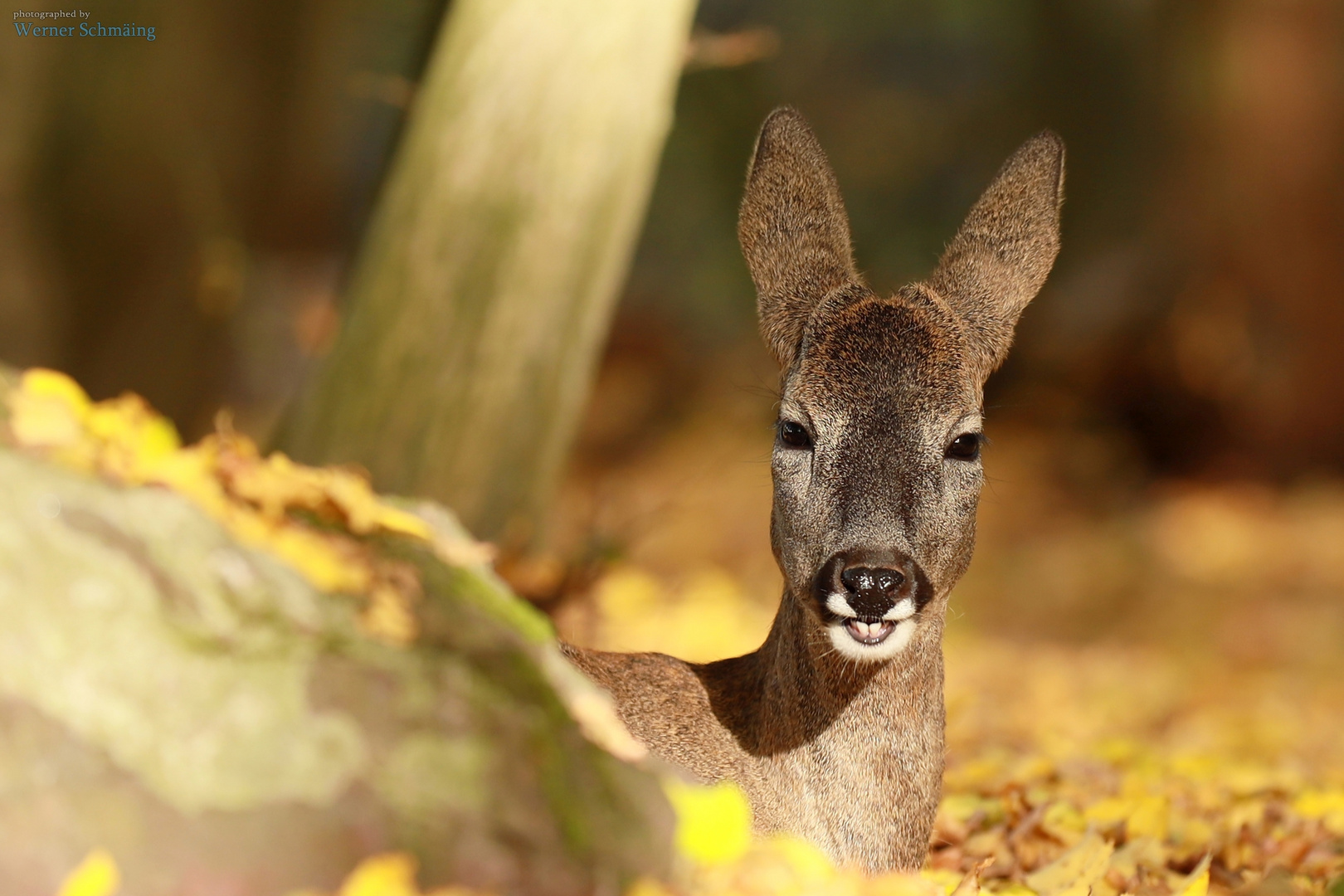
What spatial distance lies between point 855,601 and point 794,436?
1.83ft

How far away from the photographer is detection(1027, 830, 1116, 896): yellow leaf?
133 inches

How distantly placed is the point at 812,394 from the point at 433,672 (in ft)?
4.79

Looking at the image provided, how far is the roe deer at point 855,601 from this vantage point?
10.6 feet

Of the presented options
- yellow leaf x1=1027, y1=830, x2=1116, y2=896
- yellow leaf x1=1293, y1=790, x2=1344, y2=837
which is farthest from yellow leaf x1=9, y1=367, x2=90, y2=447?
yellow leaf x1=1293, y1=790, x2=1344, y2=837

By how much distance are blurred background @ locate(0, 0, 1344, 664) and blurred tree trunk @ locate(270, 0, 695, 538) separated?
44 centimetres

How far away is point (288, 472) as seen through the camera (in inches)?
108

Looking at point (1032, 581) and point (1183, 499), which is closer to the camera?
point (1032, 581)

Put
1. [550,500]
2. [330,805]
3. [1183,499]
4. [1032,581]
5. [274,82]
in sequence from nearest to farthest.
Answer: [330,805], [550,500], [274,82], [1032,581], [1183,499]

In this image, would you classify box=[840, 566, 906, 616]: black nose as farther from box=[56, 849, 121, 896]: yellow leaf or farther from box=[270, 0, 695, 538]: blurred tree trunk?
box=[270, 0, 695, 538]: blurred tree trunk

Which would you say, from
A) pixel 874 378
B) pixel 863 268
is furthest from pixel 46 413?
pixel 863 268

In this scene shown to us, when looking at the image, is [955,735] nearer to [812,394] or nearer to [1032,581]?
[812,394]

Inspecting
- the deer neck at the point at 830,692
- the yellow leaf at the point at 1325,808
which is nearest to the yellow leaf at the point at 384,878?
the deer neck at the point at 830,692

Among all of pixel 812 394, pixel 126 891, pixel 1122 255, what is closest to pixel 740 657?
pixel 812 394

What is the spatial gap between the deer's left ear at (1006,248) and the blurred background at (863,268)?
30cm
